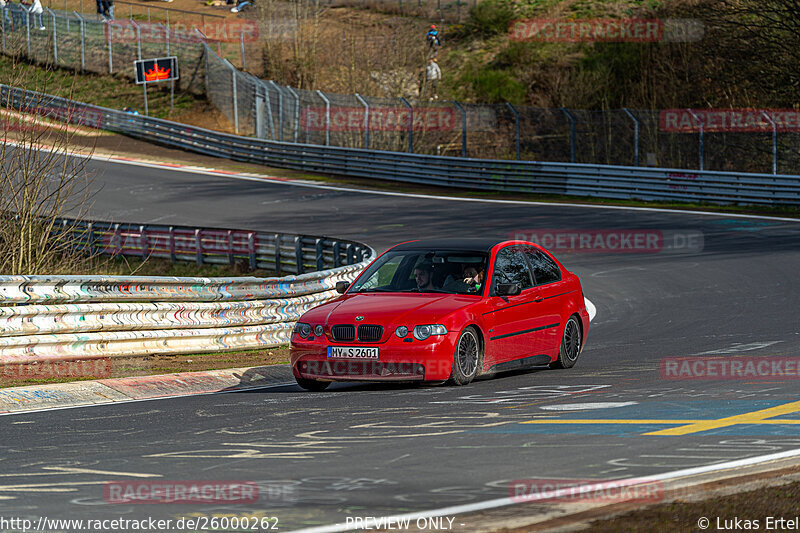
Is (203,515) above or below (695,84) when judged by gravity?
below

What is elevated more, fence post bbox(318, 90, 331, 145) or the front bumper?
fence post bbox(318, 90, 331, 145)

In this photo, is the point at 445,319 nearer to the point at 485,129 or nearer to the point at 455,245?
the point at 455,245

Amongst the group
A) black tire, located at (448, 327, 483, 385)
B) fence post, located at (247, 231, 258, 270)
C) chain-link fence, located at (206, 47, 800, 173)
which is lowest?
fence post, located at (247, 231, 258, 270)

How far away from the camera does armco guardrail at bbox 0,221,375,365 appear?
1213 cm

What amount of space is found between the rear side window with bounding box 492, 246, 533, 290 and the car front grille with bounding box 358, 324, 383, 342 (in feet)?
5.55

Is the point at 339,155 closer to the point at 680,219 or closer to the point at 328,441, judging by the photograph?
the point at 680,219

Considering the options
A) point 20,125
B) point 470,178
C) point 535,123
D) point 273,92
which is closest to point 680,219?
point 470,178

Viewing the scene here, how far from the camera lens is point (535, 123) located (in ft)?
134

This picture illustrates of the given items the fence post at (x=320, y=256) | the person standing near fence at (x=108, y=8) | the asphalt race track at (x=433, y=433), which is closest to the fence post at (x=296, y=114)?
the person standing near fence at (x=108, y=8)

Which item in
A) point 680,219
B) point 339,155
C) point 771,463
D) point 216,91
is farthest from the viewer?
point 216,91

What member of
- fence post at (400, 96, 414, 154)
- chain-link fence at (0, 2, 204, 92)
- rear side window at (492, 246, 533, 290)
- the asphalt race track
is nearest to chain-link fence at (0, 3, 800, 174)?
fence post at (400, 96, 414, 154)

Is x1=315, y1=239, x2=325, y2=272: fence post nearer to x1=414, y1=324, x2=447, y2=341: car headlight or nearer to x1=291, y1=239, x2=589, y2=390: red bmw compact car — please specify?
x1=291, y1=239, x2=589, y2=390: red bmw compact car

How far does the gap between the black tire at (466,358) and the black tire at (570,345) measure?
5.04 feet

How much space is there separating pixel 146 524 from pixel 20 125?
11484 millimetres
